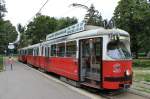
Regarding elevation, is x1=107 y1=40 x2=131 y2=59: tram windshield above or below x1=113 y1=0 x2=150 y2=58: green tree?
below

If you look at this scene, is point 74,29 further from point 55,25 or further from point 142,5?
point 55,25

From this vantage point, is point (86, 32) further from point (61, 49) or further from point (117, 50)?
point (61, 49)

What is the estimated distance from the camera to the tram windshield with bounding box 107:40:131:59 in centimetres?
1606

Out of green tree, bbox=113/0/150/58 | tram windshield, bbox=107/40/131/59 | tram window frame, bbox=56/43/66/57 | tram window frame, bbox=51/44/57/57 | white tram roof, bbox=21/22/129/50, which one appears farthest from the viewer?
green tree, bbox=113/0/150/58

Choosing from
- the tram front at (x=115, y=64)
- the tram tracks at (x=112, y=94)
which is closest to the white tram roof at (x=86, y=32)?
the tram front at (x=115, y=64)

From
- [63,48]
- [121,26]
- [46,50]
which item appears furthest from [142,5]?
[63,48]

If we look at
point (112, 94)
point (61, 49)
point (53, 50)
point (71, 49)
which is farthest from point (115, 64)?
point (53, 50)

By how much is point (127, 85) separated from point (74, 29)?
21.1 feet

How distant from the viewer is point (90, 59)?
17.8 meters

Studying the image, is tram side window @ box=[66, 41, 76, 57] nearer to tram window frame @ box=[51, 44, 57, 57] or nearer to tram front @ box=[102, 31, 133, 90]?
tram front @ box=[102, 31, 133, 90]

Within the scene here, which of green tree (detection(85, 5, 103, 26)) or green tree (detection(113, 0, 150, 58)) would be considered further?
green tree (detection(85, 5, 103, 26))

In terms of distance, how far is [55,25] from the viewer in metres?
90.9

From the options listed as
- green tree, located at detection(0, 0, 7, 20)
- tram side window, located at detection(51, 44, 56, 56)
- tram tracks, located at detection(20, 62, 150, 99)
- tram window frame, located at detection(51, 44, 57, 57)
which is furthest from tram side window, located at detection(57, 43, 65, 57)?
green tree, located at detection(0, 0, 7, 20)

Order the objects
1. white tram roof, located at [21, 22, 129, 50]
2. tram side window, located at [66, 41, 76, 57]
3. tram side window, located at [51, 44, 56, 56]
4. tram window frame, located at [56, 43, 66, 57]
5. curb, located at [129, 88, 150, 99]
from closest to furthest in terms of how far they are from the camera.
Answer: curb, located at [129, 88, 150, 99], white tram roof, located at [21, 22, 129, 50], tram side window, located at [66, 41, 76, 57], tram window frame, located at [56, 43, 66, 57], tram side window, located at [51, 44, 56, 56]
